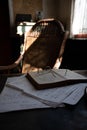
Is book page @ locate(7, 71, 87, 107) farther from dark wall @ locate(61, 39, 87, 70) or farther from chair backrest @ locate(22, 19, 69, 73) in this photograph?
chair backrest @ locate(22, 19, 69, 73)

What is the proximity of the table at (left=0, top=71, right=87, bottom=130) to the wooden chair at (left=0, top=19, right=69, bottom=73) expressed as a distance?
116 centimetres

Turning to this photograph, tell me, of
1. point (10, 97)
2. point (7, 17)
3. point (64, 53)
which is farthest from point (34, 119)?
point (7, 17)

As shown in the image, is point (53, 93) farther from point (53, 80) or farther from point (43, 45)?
point (43, 45)

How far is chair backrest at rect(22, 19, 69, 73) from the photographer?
5.96 ft

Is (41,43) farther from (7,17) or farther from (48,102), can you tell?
(48,102)

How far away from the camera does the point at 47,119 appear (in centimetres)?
57

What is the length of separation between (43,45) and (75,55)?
0.40 meters

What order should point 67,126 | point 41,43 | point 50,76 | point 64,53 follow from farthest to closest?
point 41,43
point 64,53
point 50,76
point 67,126

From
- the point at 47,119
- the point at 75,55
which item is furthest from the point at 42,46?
the point at 47,119

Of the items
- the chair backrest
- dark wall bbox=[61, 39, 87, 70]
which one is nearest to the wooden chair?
the chair backrest

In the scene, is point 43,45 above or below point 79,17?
below

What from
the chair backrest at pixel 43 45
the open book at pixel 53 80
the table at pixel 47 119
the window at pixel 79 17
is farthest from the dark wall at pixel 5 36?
the table at pixel 47 119

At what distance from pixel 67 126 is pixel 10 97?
0.28 m

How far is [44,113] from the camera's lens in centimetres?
61
